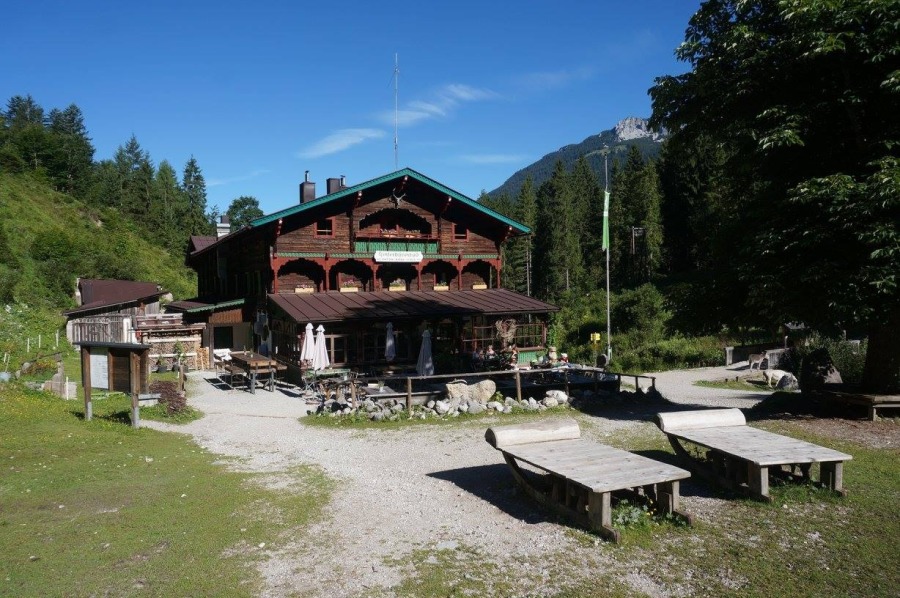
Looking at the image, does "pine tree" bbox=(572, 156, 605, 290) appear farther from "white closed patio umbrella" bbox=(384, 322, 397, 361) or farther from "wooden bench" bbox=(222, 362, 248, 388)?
"wooden bench" bbox=(222, 362, 248, 388)

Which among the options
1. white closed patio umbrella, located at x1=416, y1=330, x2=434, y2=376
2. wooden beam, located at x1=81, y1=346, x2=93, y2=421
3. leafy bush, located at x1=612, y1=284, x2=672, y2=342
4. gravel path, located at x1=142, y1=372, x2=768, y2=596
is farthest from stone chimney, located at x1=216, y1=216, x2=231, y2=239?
leafy bush, located at x1=612, y1=284, x2=672, y2=342

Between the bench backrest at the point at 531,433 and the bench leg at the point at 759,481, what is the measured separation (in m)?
2.56

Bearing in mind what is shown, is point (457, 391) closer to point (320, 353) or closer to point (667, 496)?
point (320, 353)

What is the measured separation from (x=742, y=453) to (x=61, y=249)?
56.1 meters

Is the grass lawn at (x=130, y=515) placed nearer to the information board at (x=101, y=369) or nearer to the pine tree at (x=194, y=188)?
the information board at (x=101, y=369)

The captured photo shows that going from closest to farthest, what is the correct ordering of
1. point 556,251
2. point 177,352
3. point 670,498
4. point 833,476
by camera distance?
1. point 670,498
2. point 833,476
3. point 177,352
4. point 556,251

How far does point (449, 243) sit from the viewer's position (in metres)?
31.0

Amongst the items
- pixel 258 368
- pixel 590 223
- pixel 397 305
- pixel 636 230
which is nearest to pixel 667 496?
pixel 258 368

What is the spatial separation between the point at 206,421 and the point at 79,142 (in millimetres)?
101399

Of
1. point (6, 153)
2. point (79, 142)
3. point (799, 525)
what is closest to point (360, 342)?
point (799, 525)

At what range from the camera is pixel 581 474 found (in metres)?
8.15

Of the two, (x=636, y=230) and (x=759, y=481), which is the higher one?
(x=636, y=230)

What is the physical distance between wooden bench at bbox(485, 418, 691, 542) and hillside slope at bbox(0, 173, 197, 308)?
138 feet

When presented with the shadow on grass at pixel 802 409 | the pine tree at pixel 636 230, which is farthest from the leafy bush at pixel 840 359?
the pine tree at pixel 636 230
